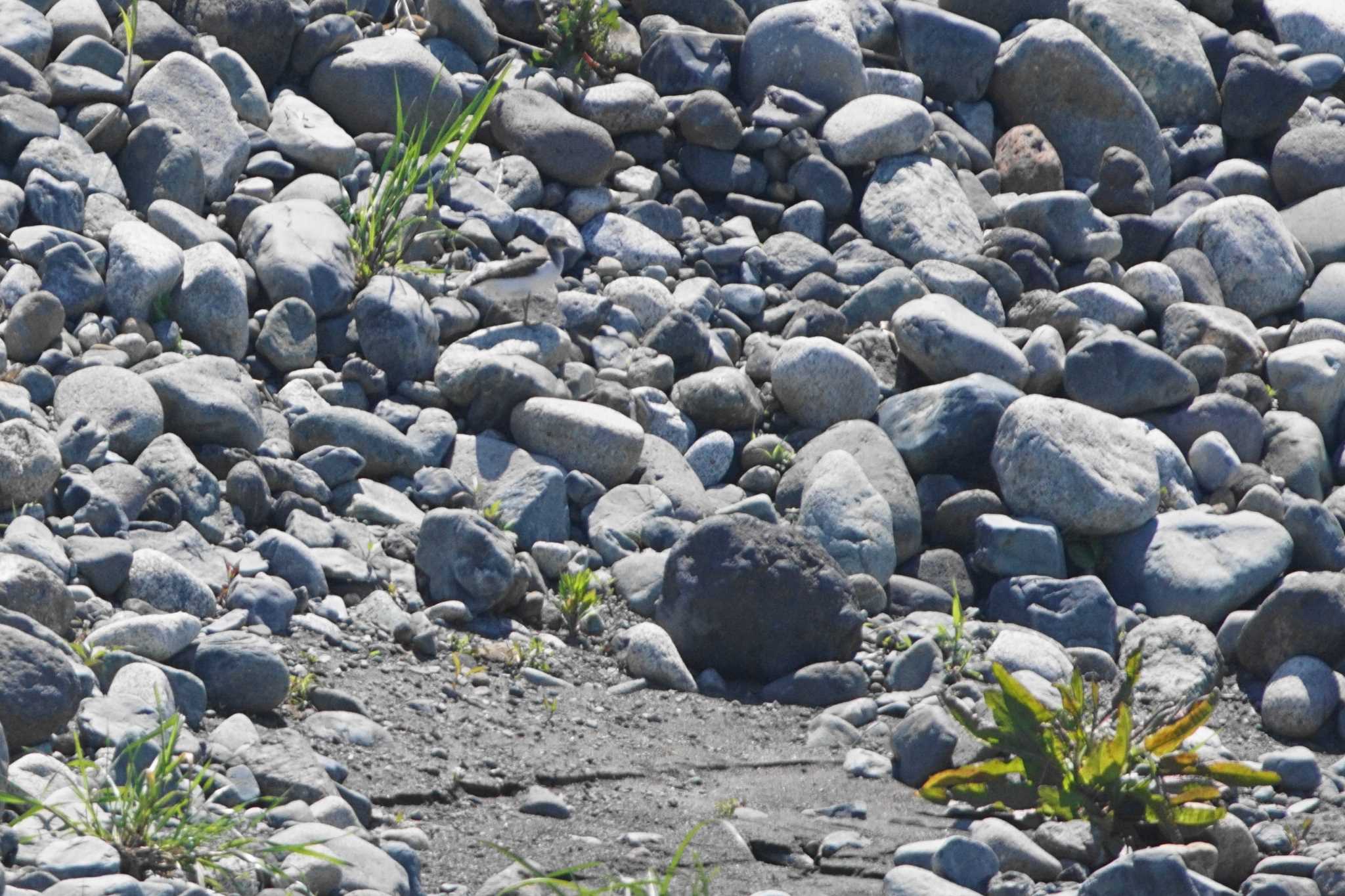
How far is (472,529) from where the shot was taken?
5.61 m

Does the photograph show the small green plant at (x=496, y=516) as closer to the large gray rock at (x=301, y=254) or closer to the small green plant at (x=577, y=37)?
the large gray rock at (x=301, y=254)

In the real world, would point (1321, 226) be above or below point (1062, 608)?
above

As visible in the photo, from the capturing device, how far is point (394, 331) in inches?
261

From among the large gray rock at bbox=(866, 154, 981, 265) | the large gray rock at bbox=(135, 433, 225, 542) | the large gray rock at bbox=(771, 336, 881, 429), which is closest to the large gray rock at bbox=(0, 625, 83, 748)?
the large gray rock at bbox=(135, 433, 225, 542)

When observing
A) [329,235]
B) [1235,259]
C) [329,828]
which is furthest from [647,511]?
[1235,259]

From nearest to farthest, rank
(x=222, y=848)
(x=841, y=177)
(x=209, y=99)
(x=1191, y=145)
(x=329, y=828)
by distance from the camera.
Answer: (x=222, y=848)
(x=329, y=828)
(x=209, y=99)
(x=841, y=177)
(x=1191, y=145)

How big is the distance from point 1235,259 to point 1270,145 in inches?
61.2

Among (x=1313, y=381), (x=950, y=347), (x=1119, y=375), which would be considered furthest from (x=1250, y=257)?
(x=950, y=347)

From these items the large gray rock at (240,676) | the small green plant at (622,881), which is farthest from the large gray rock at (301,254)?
the small green plant at (622,881)

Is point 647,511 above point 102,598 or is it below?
below

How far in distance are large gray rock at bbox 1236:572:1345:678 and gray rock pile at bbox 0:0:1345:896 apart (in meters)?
0.02

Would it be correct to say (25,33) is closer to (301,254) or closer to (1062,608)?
(301,254)

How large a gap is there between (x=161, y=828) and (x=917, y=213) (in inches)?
227

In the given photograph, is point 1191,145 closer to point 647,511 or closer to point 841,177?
point 841,177
